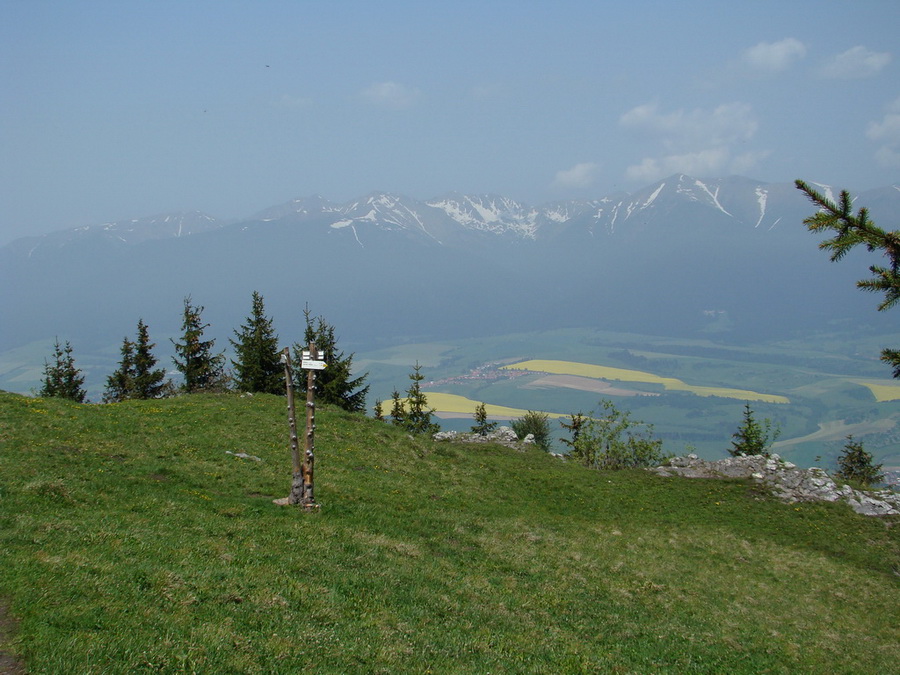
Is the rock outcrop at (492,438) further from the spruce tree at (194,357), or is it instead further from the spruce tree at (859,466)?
the spruce tree at (859,466)

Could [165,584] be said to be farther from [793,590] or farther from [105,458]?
[793,590]

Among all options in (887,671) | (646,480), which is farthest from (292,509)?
(646,480)

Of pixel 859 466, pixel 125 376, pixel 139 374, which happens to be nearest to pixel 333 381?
pixel 139 374

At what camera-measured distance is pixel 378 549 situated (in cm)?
2084

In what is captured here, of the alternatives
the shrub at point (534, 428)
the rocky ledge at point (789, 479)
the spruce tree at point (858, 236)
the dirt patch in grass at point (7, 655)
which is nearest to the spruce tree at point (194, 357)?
the shrub at point (534, 428)

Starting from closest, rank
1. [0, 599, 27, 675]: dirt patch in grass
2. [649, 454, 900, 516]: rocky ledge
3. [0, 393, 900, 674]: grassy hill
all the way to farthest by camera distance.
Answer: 1. [0, 599, 27, 675]: dirt patch in grass
2. [0, 393, 900, 674]: grassy hill
3. [649, 454, 900, 516]: rocky ledge

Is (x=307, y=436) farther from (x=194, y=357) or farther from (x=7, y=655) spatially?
(x=194, y=357)

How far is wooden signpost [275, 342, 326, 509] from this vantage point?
23094 mm

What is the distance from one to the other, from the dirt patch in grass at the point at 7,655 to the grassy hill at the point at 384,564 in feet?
0.47

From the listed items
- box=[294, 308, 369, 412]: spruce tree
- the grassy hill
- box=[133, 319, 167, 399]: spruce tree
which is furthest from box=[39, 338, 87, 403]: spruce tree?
the grassy hill

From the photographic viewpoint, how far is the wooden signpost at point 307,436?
75.8 feet

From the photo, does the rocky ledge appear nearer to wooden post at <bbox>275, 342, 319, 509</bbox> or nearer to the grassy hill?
the grassy hill

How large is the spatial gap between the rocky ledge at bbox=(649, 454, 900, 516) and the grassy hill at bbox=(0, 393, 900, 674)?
2.16m

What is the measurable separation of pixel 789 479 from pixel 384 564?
38852 mm
